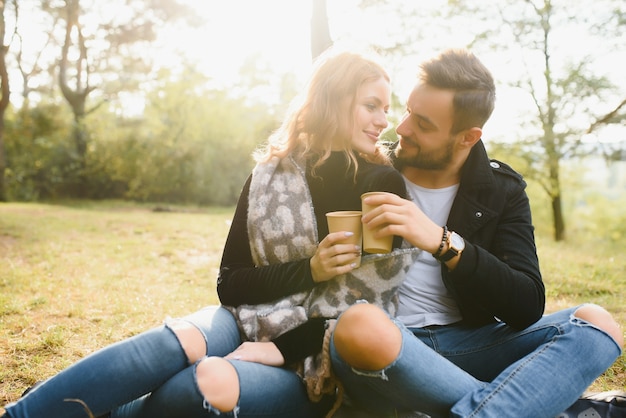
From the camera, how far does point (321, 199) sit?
2.32m

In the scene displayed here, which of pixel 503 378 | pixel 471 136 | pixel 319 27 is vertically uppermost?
pixel 319 27

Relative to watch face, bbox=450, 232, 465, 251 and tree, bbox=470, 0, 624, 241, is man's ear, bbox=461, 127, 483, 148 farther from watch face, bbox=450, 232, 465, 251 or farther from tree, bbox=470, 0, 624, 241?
tree, bbox=470, 0, 624, 241

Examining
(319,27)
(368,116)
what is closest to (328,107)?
(368,116)

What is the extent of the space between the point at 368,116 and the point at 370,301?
2.79ft

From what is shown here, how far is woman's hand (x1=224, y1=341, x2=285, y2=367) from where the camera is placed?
6.43 feet

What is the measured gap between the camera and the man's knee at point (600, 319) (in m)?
2.02

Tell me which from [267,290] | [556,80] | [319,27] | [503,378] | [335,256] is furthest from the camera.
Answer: [556,80]

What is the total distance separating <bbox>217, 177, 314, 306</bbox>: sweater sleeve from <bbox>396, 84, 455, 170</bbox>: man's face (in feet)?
2.79

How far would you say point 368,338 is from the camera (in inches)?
69.4

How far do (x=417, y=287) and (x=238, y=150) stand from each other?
620 inches

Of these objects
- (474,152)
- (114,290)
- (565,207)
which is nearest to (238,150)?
(114,290)

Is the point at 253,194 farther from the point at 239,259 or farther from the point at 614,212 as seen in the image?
the point at 614,212

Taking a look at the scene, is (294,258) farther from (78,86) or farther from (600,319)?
(78,86)

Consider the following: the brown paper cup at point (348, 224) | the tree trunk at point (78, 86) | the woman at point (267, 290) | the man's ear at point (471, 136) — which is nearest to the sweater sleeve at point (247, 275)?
the woman at point (267, 290)
